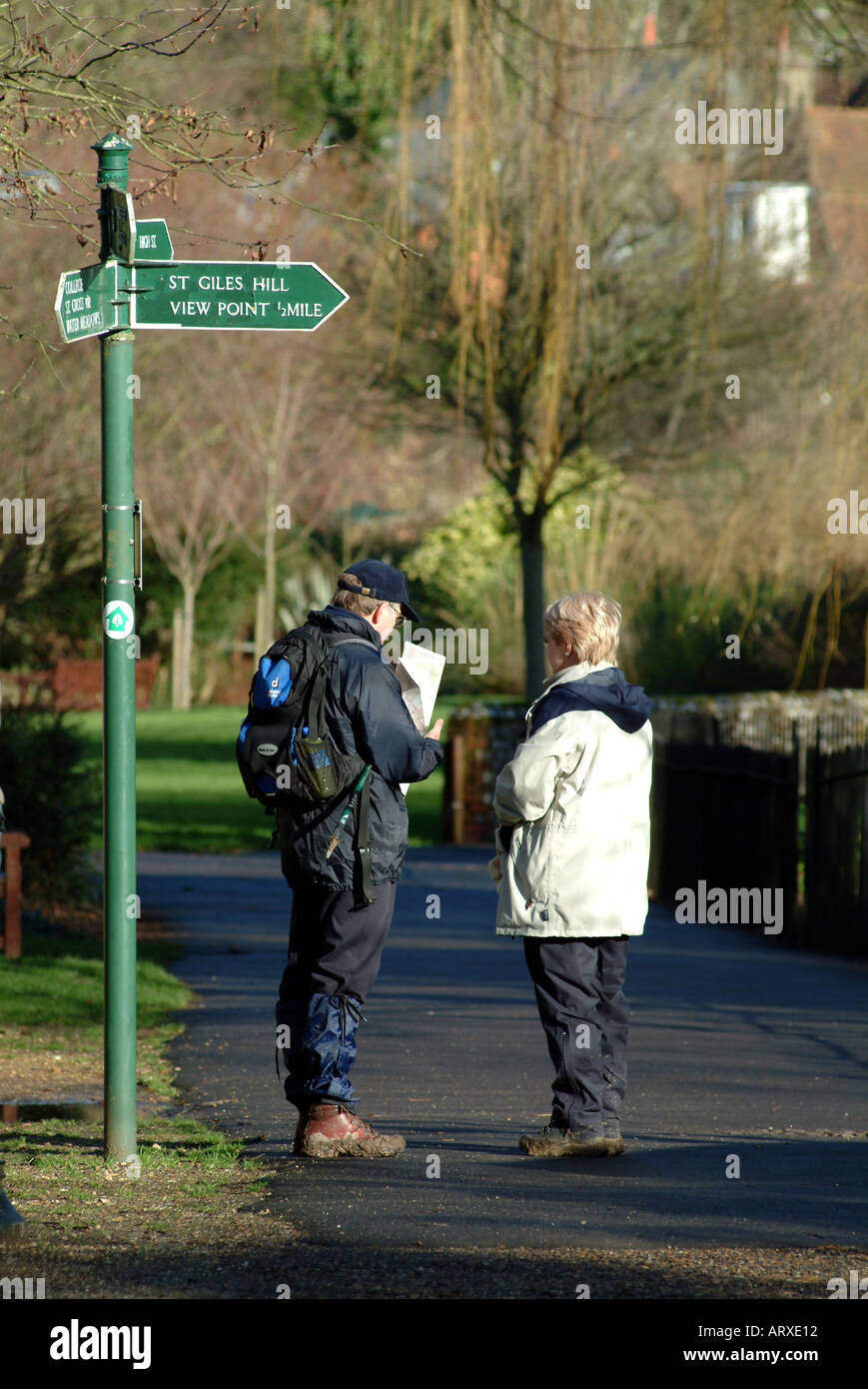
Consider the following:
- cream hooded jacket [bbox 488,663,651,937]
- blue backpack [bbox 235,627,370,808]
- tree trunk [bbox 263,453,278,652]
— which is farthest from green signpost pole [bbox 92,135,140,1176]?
tree trunk [bbox 263,453,278,652]

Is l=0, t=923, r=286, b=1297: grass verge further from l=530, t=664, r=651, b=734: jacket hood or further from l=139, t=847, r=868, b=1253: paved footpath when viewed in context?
l=530, t=664, r=651, b=734: jacket hood

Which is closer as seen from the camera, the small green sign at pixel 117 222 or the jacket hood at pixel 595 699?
the small green sign at pixel 117 222

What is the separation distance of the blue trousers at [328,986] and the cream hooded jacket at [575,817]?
42cm

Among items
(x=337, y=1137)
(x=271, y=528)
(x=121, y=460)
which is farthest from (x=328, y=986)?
(x=271, y=528)

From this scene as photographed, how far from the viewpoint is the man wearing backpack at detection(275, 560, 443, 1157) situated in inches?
214

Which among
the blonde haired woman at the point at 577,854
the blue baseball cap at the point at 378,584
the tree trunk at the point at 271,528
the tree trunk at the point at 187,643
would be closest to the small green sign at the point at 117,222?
the blue baseball cap at the point at 378,584

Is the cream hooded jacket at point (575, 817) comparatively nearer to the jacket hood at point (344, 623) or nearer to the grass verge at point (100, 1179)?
the jacket hood at point (344, 623)

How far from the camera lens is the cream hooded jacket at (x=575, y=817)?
5.45m

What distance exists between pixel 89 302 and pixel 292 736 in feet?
4.65

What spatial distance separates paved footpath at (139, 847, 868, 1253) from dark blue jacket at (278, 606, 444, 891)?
2.92 feet

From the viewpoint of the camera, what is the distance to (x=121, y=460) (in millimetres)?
5277

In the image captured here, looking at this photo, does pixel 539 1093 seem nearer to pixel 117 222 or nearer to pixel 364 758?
pixel 364 758

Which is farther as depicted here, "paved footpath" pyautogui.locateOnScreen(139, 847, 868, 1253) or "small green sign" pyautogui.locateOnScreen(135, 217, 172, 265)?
"small green sign" pyautogui.locateOnScreen(135, 217, 172, 265)
